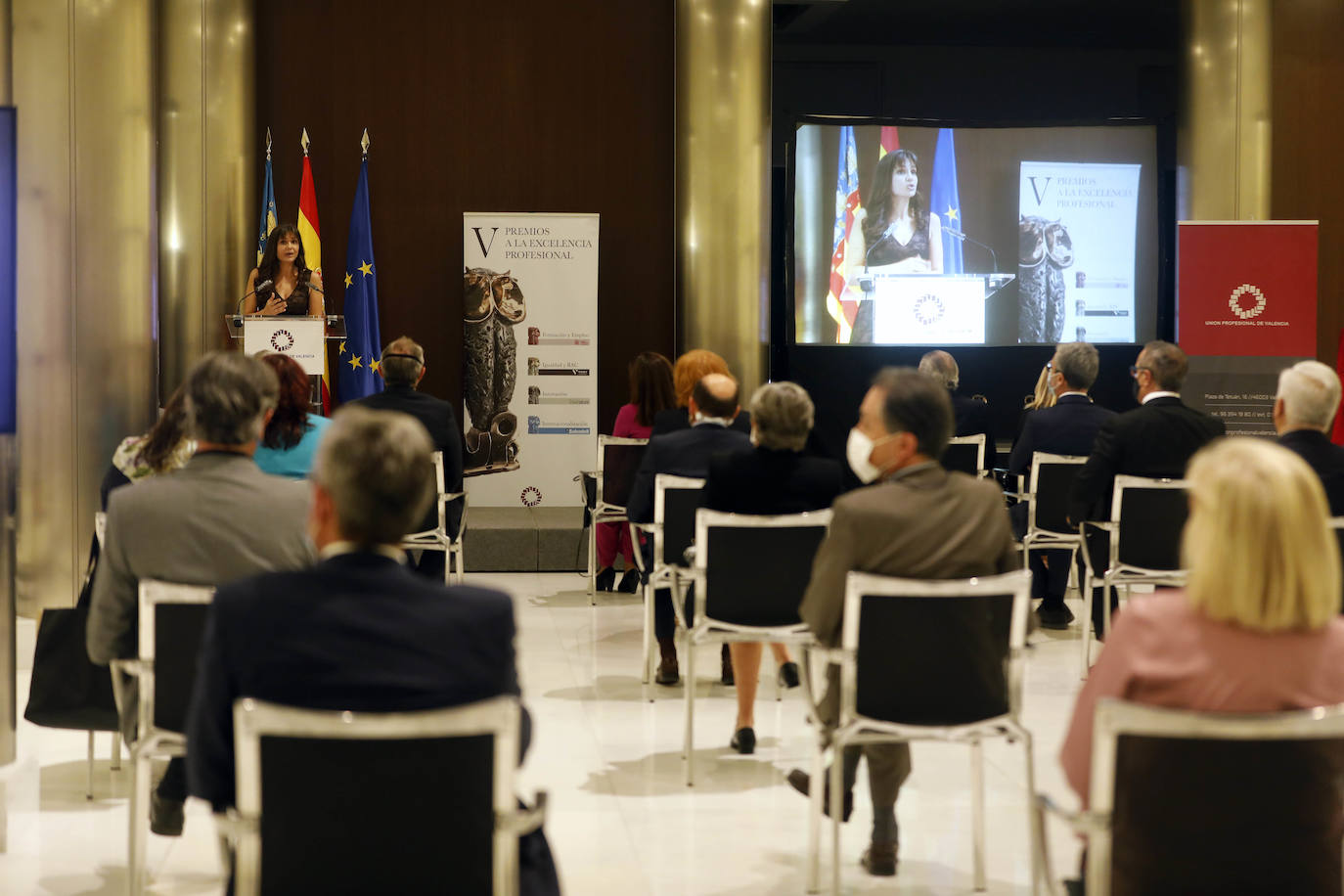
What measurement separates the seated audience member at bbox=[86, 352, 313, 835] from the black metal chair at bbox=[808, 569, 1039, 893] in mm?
1244

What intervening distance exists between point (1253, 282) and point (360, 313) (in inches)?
222

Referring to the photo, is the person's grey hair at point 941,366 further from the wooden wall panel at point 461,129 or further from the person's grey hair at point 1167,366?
the wooden wall panel at point 461,129

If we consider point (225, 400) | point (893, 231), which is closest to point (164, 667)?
point (225, 400)

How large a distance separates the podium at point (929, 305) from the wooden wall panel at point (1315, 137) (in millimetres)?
1964

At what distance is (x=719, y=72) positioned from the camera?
936cm

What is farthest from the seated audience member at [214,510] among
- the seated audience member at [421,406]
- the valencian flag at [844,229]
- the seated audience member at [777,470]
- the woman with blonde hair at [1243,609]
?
the valencian flag at [844,229]

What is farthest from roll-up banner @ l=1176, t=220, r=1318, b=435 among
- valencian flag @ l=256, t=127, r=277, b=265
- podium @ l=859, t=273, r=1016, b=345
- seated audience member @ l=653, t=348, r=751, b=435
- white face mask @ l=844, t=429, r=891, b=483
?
white face mask @ l=844, t=429, r=891, b=483

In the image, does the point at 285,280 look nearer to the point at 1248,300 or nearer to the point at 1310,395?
the point at 1310,395

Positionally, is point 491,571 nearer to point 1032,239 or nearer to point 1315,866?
point 1032,239

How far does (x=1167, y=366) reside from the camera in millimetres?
5902

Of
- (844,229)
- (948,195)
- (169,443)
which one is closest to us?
(169,443)

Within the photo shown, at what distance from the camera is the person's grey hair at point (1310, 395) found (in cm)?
458

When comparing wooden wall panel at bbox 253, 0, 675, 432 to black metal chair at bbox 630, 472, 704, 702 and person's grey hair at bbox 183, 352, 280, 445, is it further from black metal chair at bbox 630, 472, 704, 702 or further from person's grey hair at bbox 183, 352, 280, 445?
person's grey hair at bbox 183, 352, 280, 445

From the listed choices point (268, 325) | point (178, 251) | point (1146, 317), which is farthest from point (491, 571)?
point (1146, 317)
